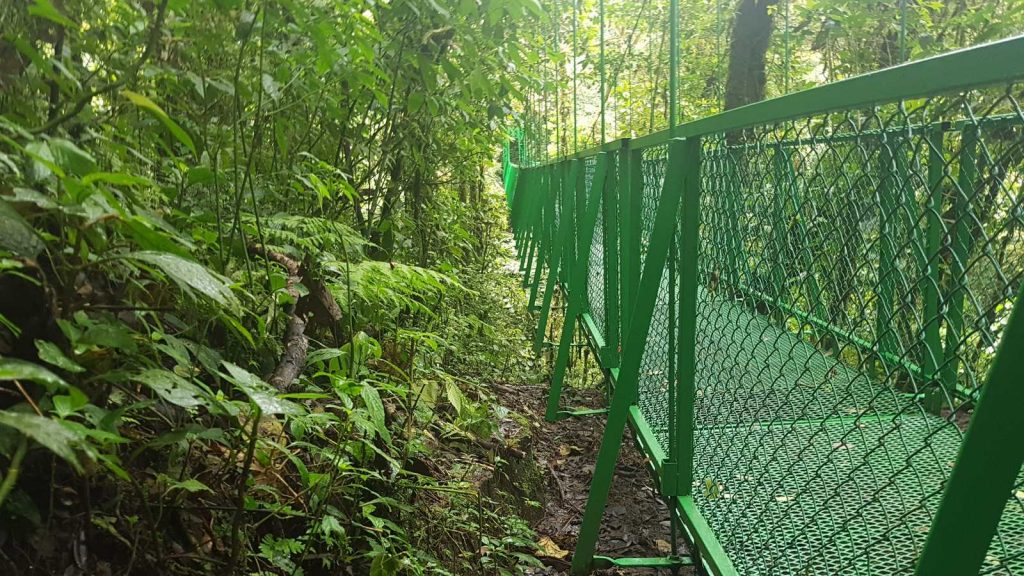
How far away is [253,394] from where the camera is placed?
1.18 metres

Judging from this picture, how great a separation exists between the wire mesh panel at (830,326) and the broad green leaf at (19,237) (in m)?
1.37

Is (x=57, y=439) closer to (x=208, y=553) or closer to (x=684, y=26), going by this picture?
(x=208, y=553)

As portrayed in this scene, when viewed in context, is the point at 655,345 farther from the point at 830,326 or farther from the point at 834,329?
the point at 830,326

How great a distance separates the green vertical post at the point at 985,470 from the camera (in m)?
0.90

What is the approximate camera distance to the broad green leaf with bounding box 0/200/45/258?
981mm

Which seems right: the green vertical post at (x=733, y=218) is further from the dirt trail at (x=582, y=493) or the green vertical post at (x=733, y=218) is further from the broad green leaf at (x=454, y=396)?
the dirt trail at (x=582, y=493)

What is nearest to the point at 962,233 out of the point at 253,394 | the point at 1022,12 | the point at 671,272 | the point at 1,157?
the point at 671,272

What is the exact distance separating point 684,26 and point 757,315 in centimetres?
783

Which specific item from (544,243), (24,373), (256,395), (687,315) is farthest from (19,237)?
(544,243)

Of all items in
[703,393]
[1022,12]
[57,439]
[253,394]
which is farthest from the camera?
[1022,12]

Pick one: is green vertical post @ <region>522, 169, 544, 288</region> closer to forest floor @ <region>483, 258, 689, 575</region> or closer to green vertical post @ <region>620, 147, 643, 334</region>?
forest floor @ <region>483, 258, 689, 575</region>

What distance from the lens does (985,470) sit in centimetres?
93

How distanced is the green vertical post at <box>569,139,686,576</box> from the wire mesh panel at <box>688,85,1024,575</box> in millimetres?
107

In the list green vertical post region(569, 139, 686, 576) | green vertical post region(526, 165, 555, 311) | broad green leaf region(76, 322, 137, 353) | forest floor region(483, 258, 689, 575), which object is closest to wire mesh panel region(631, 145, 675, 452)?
green vertical post region(569, 139, 686, 576)
